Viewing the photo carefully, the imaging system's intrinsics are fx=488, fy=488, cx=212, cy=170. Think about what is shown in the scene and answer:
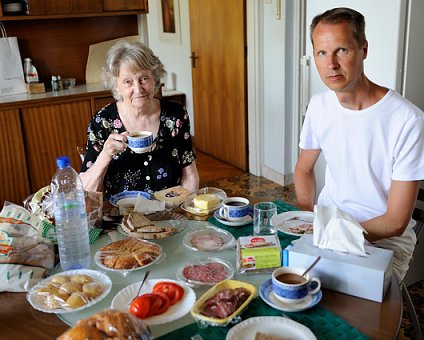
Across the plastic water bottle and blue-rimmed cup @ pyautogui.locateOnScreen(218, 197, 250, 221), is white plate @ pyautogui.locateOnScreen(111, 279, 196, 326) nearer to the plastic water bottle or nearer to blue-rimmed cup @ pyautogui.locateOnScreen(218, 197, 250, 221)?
the plastic water bottle

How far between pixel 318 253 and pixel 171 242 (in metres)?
0.49

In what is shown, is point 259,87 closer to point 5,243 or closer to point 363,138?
point 363,138

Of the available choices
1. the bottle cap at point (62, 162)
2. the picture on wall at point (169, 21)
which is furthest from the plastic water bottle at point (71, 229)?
the picture on wall at point (169, 21)

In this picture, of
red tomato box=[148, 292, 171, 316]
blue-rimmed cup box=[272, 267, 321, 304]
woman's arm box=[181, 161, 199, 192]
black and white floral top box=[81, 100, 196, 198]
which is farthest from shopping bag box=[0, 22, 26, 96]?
blue-rimmed cup box=[272, 267, 321, 304]

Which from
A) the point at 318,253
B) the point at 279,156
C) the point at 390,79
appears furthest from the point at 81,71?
the point at 318,253

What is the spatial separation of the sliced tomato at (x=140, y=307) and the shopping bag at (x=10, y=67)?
9.42 ft

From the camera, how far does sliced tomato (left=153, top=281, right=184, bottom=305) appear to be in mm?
1186

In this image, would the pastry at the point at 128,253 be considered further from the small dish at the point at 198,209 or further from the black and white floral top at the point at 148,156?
the black and white floral top at the point at 148,156

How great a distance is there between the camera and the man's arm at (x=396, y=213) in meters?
1.57

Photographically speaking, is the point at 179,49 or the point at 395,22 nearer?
the point at 395,22

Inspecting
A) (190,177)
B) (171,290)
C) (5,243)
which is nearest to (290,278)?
(171,290)

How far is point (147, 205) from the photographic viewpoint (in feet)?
5.65

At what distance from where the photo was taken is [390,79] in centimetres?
237

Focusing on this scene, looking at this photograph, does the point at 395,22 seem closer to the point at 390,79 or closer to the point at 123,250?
the point at 390,79
